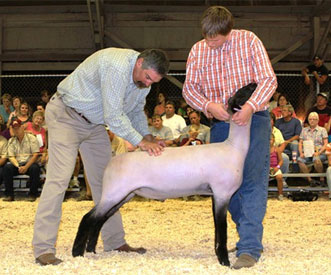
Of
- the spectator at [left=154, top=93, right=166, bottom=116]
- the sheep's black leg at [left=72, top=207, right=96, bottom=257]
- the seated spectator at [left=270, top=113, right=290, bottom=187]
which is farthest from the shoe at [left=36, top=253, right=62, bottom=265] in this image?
the spectator at [left=154, top=93, right=166, bottom=116]

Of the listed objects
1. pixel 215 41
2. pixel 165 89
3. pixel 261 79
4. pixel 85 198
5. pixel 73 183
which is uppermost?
pixel 215 41

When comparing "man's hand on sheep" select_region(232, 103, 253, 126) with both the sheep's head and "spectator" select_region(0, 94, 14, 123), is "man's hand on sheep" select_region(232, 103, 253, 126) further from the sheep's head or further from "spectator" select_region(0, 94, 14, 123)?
"spectator" select_region(0, 94, 14, 123)

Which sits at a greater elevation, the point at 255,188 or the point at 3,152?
the point at 255,188

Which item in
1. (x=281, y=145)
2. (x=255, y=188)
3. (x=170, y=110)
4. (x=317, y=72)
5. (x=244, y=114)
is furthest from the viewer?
(x=317, y=72)

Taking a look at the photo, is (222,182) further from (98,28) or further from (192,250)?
(98,28)

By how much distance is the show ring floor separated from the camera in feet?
13.5

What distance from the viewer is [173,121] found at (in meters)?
10.9

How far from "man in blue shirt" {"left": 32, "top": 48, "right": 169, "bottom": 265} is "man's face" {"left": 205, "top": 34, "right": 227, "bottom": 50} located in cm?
36

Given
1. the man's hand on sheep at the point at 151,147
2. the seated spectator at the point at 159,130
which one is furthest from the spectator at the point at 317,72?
the man's hand on sheep at the point at 151,147

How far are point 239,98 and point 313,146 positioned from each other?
622 cm

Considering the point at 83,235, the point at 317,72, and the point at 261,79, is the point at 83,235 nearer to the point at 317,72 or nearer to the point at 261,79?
the point at 261,79

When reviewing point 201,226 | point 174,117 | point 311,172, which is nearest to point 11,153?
point 174,117

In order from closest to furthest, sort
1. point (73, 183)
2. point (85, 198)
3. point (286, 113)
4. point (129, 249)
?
point (129, 249) < point (85, 198) < point (73, 183) < point (286, 113)

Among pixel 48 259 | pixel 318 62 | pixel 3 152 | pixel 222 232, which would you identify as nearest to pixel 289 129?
pixel 318 62
